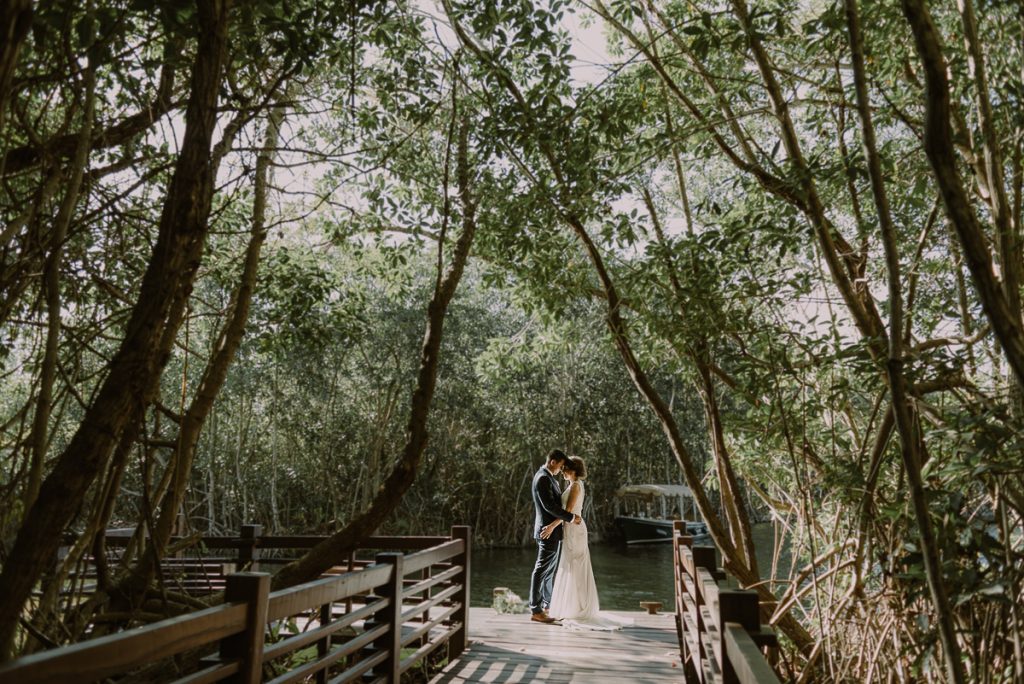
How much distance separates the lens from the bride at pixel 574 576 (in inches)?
258

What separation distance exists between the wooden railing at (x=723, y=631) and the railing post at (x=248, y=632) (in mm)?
1407

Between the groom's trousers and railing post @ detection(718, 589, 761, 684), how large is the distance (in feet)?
14.1

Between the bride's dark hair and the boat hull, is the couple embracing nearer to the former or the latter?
the bride's dark hair

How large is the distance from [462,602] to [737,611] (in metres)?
3.39

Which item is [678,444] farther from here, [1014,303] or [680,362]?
[1014,303]

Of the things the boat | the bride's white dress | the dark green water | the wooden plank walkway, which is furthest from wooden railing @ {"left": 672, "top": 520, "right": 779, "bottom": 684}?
the boat

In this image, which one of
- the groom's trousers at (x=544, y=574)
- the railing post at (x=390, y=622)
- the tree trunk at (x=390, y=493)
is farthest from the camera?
the groom's trousers at (x=544, y=574)

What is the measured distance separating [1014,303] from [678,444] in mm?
3698

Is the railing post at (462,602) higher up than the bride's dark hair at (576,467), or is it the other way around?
the bride's dark hair at (576,467)

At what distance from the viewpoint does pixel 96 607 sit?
3.14m

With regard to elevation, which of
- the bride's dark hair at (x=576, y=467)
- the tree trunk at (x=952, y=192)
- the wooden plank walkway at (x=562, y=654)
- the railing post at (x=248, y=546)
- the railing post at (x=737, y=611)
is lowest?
the wooden plank walkway at (x=562, y=654)

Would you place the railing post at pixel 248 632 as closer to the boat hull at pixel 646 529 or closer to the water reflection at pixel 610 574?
the water reflection at pixel 610 574

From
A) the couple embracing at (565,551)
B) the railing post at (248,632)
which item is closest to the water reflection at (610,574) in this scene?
the couple embracing at (565,551)

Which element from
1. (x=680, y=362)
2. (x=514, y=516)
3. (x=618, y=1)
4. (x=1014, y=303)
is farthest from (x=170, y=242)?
(x=514, y=516)
